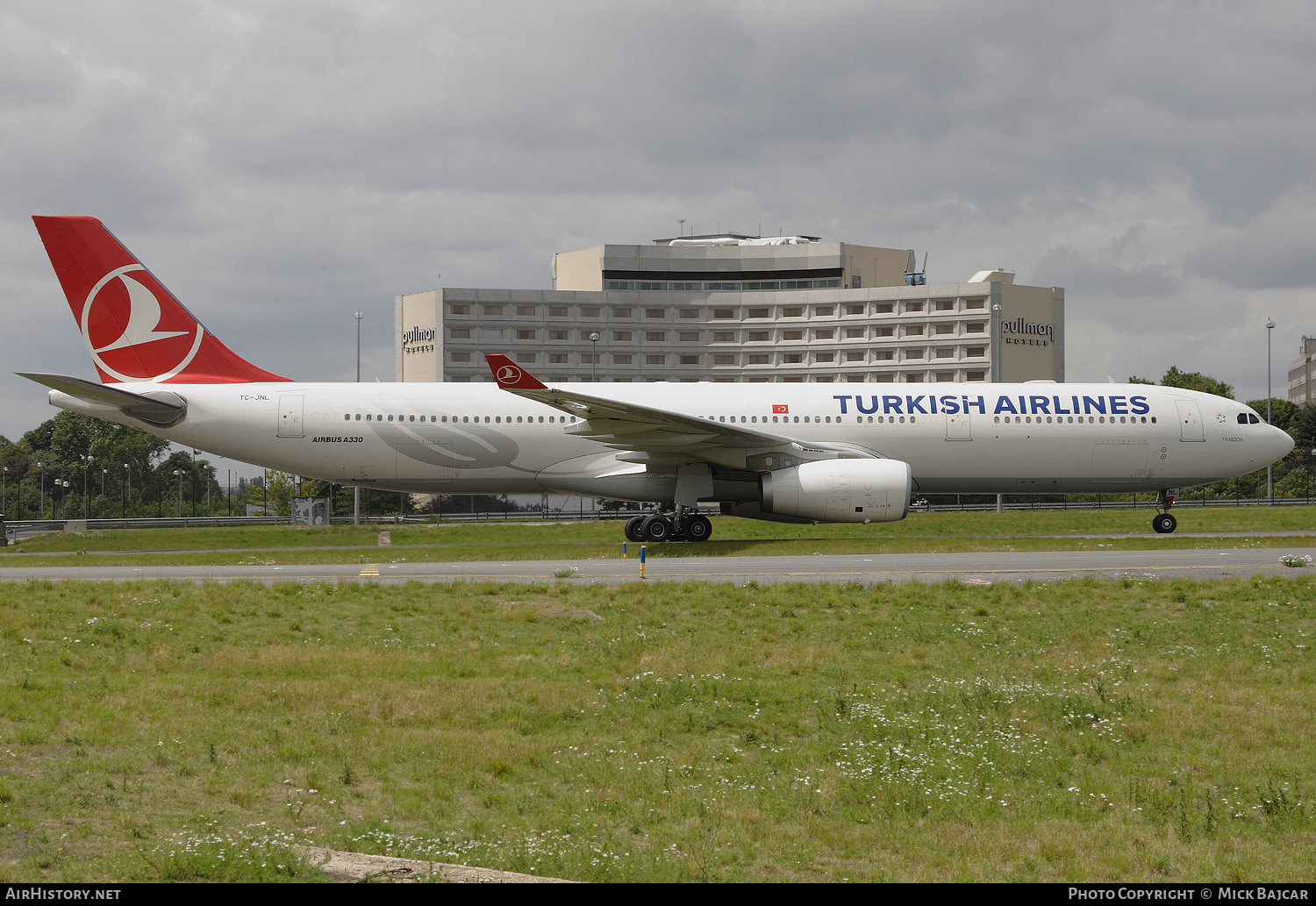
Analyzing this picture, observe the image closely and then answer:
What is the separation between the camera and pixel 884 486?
22.5 m

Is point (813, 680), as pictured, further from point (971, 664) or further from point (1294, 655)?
point (1294, 655)

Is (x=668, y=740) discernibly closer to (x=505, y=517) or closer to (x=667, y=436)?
(x=667, y=436)

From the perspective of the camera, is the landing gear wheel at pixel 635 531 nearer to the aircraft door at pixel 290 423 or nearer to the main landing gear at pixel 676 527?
the main landing gear at pixel 676 527

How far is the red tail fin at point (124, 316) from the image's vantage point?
993 inches

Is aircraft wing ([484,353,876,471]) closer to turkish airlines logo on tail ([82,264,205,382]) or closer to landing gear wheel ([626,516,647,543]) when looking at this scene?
landing gear wheel ([626,516,647,543])

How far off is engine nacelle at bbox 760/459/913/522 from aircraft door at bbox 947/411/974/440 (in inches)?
139

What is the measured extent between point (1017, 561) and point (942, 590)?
5.07 metres

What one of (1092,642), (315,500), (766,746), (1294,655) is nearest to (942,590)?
(1092,642)

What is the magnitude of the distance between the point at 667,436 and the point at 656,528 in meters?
2.64

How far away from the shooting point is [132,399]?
23.9 m

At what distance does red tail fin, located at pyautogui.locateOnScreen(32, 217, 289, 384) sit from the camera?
25.2 meters

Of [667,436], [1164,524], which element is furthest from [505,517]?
[1164,524]

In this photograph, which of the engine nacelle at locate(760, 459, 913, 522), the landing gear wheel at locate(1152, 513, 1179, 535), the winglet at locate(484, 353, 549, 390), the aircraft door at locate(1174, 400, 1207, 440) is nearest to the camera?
the winglet at locate(484, 353, 549, 390)

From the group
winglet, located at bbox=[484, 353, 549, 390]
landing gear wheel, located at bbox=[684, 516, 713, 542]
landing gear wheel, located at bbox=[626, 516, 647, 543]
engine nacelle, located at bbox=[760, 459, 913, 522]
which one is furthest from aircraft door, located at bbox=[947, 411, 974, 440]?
winglet, located at bbox=[484, 353, 549, 390]
